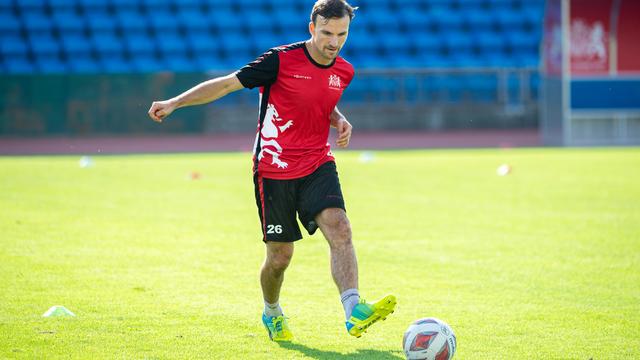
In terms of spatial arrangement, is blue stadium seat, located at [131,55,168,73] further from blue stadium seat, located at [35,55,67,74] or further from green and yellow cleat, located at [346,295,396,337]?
green and yellow cleat, located at [346,295,396,337]

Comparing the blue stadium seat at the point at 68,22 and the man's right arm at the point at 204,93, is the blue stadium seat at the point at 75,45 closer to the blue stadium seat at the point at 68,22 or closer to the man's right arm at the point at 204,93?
the blue stadium seat at the point at 68,22

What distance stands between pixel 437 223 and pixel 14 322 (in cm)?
613

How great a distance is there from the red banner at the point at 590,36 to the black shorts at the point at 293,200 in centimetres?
2049

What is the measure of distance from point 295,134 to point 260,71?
0.44 metres

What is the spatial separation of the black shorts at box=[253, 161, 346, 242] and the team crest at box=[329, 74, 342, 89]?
48 centimetres

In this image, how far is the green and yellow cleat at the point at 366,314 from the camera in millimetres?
5371

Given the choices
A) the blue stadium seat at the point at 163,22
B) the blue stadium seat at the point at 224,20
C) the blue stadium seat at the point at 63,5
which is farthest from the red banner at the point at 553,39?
the blue stadium seat at the point at 63,5

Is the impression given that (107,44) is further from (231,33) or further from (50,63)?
(231,33)

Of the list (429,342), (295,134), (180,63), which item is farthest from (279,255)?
(180,63)

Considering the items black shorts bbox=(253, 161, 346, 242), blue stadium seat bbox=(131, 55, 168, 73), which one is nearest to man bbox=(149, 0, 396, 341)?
black shorts bbox=(253, 161, 346, 242)

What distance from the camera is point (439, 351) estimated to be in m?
5.26

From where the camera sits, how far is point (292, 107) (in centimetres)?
606

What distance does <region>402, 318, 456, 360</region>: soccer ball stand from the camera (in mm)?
5254

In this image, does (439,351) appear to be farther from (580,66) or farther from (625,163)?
(580,66)
